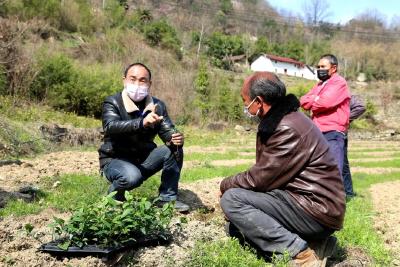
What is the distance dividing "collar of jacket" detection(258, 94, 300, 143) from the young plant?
1.10 m

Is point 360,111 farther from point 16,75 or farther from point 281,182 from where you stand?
point 16,75

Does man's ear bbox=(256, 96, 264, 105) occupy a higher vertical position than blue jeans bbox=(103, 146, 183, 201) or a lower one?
higher

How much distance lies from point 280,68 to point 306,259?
2697 inches

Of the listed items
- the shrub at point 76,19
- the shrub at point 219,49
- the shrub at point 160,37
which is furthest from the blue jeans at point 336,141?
the shrub at point 219,49

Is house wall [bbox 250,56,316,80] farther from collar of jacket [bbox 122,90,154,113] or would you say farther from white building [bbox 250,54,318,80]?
collar of jacket [bbox 122,90,154,113]

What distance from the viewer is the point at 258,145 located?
3873 millimetres

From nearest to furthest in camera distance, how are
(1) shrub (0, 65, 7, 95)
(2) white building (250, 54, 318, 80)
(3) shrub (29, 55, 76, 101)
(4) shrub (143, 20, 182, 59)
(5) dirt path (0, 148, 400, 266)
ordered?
(5) dirt path (0, 148, 400, 266), (1) shrub (0, 65, 7, 95), (3) shrub (29, 55, 76, 101), (4) shrub (143, 20, 182, 59), (2) white building (250, 54, 318, 80)

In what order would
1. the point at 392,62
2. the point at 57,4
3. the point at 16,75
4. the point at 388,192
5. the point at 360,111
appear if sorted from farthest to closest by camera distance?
the point at 392,62, the point at 57,4, the point at 16,75, the point at 388,192, the point at 360,111

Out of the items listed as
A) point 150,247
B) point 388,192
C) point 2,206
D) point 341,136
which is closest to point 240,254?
point 150,247

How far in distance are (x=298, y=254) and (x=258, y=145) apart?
3.03ft

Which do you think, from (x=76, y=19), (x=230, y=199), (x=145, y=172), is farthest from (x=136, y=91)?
(x=76, y=19)

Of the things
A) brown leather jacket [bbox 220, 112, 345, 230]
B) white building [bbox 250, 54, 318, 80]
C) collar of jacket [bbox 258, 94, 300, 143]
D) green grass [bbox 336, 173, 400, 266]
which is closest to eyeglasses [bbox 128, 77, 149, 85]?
collar of jacket [bbox 258, 94, 300, 143]

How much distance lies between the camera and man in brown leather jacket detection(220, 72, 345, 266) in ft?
11.9

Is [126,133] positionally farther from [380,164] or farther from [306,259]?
[380,164]
